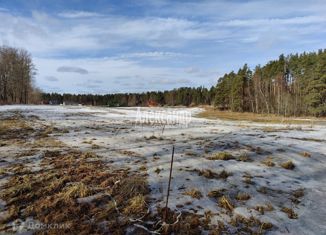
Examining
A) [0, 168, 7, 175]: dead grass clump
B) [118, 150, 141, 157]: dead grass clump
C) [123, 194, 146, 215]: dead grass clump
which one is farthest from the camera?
[118, 150, 141, 157]: dead grass clump

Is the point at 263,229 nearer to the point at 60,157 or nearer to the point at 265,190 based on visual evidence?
the point at 265,190

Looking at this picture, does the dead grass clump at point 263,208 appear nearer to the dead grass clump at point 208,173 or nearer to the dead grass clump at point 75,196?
the dead grass clump at point 208,173

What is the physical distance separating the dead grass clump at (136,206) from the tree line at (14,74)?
62.2 m

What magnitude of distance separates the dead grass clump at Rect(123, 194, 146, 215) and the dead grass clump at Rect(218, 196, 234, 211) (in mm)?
1675

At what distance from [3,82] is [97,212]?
6642 cm

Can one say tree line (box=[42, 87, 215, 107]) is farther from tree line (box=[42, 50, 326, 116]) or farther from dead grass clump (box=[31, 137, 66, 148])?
dead grass clump (box=[31, 137, 66, 148])

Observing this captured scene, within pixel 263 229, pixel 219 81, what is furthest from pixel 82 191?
pixel 219 81

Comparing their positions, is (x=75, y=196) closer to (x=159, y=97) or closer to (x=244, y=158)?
(x=244, y=158)

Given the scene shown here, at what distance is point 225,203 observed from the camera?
609 centimetres

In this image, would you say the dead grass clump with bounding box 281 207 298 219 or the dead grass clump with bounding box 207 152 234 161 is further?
the dead grass clump with bounding box 207 152 234 161

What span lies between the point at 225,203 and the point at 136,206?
192 cm

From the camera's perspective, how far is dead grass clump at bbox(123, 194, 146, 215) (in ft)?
18.4

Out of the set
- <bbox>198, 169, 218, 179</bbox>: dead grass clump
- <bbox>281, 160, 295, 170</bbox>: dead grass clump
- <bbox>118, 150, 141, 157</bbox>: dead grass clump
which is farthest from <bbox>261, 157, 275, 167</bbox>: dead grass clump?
<bbox>118, 150, 141, 157</bbox>: dead grass clump

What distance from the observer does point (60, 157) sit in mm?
9273
